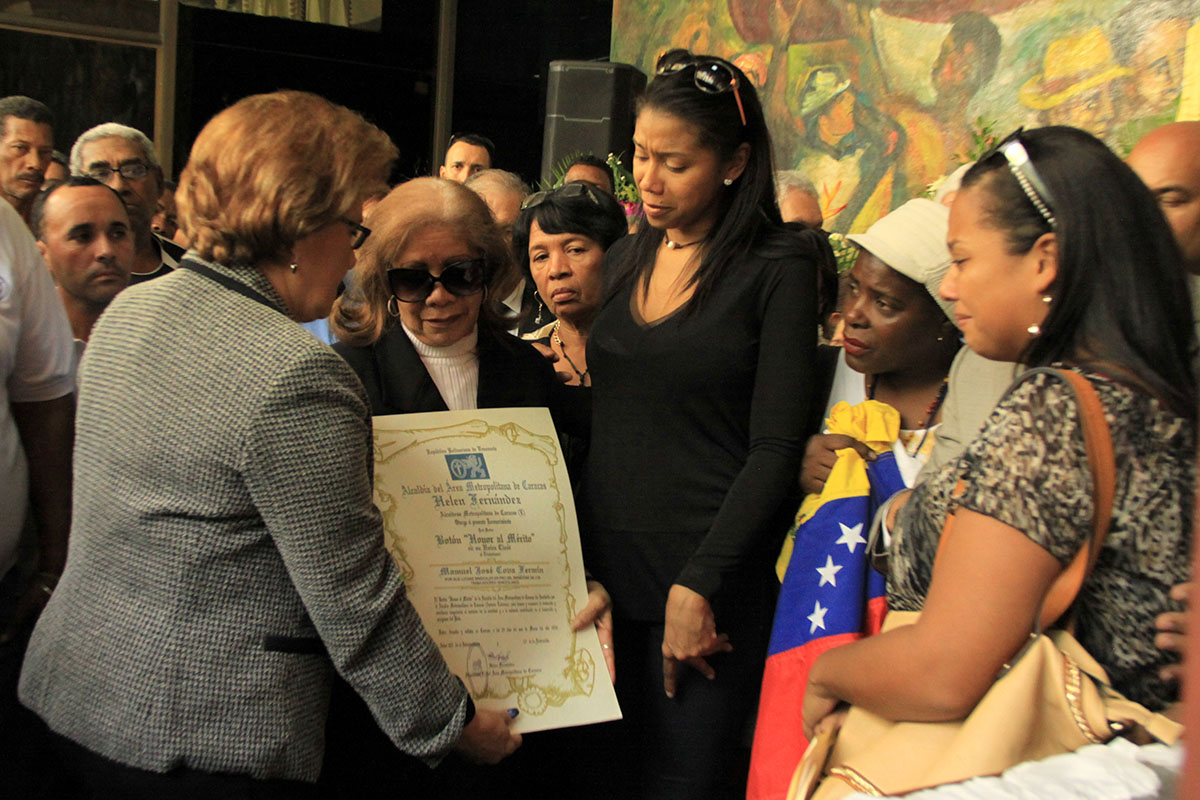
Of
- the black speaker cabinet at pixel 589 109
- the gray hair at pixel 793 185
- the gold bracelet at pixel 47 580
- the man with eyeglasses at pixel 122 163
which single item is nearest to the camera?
the gold bracelet at pixel 47 580

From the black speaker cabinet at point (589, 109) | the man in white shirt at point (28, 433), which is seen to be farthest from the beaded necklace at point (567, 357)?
the black speaker cabinet at point (589, 109)

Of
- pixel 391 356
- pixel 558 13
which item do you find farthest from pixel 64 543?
pixel 558 13

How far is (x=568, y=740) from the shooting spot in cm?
214

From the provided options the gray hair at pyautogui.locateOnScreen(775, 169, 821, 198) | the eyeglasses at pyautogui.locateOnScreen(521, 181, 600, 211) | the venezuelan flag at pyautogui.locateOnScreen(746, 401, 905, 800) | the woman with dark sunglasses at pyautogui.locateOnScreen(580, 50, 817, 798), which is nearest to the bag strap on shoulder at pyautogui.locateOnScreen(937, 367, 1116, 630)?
the venezuelan flag at pyautogui.locateOnScreen(746, 401, 905, 800)

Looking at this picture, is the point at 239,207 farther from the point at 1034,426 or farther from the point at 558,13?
the point at 558,13

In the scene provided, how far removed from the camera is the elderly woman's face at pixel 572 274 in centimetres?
289

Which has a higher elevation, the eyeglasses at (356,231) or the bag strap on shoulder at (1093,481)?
the eyeglasses at (356,231)

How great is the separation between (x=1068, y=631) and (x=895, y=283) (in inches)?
36.3

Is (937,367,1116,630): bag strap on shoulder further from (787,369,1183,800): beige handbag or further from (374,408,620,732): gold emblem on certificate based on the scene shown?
(374,408,620,732): gold emblem on certificate

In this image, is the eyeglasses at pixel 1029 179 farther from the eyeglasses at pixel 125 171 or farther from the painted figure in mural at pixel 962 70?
the painted figure in mural at pixel 962 70

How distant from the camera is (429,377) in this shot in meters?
2.04

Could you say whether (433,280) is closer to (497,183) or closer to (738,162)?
(738,162)

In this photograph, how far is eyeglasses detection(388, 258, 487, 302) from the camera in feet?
6.56

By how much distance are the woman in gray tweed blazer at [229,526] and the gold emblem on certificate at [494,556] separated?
29cm
